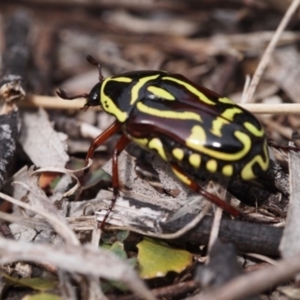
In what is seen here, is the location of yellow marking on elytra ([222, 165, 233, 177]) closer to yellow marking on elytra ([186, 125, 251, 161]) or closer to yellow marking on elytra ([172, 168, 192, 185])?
yellow marking on elytra ([186, 125, 251, 161])

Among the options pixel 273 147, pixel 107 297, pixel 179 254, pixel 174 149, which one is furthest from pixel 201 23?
pixel 107 297

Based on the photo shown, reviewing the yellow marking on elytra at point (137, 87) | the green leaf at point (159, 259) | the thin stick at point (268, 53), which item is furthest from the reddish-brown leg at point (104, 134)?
the thin stick at point (268, 53)

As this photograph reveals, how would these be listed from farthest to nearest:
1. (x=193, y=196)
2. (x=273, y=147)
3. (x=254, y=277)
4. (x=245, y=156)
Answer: (x=273, y=147) < (x=193, y=196) < (x=245, y=156) < (x=254, y=277)

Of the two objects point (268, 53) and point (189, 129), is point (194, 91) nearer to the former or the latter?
point (189, 129)

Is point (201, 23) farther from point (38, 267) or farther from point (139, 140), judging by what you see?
point (38, 267)

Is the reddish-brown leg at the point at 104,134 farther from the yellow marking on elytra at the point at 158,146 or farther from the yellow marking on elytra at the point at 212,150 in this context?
the yellow marking on elytra at the point at 212,150

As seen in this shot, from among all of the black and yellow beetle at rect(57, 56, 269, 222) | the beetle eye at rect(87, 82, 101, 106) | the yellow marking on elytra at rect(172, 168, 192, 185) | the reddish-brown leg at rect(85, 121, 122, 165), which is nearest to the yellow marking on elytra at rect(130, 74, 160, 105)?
the black and yellow beetle at rect(57, 56, 269, 222)

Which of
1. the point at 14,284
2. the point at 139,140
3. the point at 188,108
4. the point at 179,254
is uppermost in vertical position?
the point at 188,108

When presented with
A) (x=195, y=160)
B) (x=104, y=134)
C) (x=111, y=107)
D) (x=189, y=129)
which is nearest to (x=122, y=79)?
(x=111, y=107)
